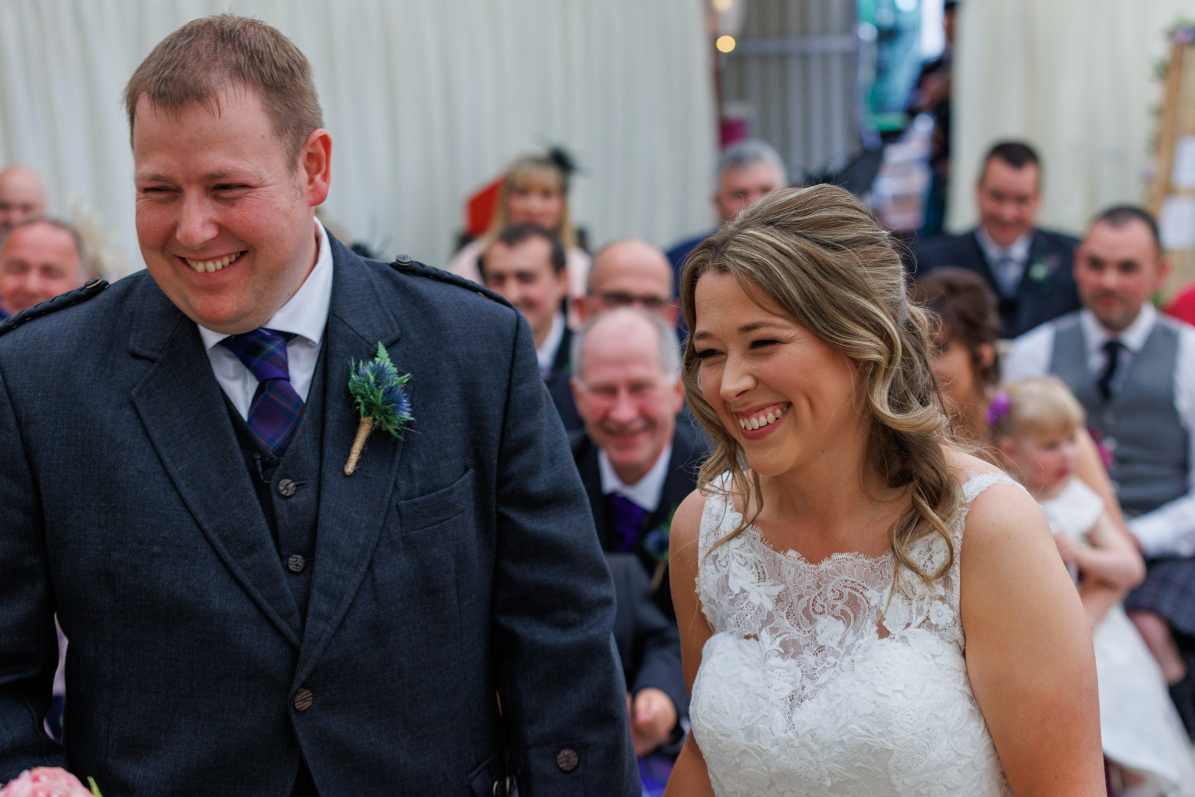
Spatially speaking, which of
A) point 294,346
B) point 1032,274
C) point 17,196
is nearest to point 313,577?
point 294,346

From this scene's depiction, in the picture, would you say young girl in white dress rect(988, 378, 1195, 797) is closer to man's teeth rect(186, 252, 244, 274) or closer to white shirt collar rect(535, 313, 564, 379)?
white shirt collar rect(535, 313, 564, 379)

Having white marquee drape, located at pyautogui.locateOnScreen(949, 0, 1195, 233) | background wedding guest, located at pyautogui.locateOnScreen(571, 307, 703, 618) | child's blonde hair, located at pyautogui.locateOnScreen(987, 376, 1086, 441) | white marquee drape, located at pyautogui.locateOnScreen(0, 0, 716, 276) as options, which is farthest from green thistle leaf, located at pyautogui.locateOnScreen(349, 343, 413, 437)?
white marquee drape, located at pyautogui.locateOnScreen(949, 0, 1195, 233)

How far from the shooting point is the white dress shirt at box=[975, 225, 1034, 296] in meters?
5.65

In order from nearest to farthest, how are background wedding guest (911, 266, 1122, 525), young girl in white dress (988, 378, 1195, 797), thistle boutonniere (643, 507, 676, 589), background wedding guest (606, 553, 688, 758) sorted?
background wedding guest (606, 553, 688, 758) < thistle boutonniere (643, 507, 676, 589) < young girl in white dress (988, 378, 1195, 797) < background wedding guest (911, 266, 1122, 525)

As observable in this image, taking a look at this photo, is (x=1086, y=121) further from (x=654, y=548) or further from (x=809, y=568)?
(x=809, y=568)

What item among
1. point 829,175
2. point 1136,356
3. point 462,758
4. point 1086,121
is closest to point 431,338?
point 462,758

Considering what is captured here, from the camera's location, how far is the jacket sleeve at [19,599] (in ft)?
5.36

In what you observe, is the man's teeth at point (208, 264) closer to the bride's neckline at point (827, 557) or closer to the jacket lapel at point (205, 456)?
the jacket lapel at point (205, 456)

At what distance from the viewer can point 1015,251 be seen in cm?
567

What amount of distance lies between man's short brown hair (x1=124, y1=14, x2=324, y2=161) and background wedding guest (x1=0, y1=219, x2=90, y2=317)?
2472mm

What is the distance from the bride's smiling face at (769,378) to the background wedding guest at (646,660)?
3.60ft

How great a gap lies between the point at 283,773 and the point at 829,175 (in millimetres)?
4843

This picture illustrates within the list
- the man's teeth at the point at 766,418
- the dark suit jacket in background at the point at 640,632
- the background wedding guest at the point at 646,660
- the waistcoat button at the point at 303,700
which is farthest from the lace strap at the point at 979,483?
the dark suit jacket in background at the point at 640,632

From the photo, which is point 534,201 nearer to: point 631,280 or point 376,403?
point 631,280
